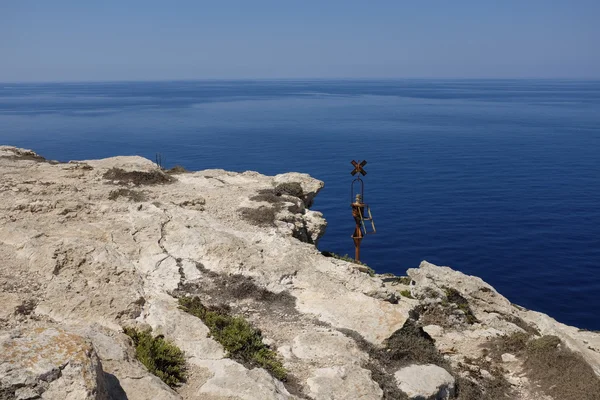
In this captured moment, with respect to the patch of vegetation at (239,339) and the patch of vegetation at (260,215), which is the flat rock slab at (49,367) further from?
the patch of vegetation at (260,215)

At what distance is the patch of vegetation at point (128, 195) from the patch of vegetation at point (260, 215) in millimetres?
4813

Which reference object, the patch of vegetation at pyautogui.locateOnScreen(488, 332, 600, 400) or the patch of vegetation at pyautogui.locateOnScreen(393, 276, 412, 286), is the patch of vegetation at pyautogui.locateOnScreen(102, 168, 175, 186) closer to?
the patch of vegetation at pyautogui.locateOnScreen(393, 276, 412, 286)

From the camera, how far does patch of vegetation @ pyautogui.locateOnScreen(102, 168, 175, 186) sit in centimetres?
2716

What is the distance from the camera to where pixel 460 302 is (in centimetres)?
2142

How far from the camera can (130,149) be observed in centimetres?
10006

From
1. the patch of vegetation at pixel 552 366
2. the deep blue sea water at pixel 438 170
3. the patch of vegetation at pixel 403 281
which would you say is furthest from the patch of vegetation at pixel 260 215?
the deep blue sea water at pixel 438 170

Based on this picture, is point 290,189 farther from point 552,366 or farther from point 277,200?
point 552,366

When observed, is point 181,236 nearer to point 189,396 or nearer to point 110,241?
point 110,241

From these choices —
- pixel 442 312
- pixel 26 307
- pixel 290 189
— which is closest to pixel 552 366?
pixel 442 312

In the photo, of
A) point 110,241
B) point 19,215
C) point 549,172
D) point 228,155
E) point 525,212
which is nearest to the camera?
point 110,241

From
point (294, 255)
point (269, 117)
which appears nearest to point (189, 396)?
point (294, 255)

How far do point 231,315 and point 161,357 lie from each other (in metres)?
3.99

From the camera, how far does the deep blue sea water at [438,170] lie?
46.6 m

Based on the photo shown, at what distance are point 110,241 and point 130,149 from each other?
282ft
